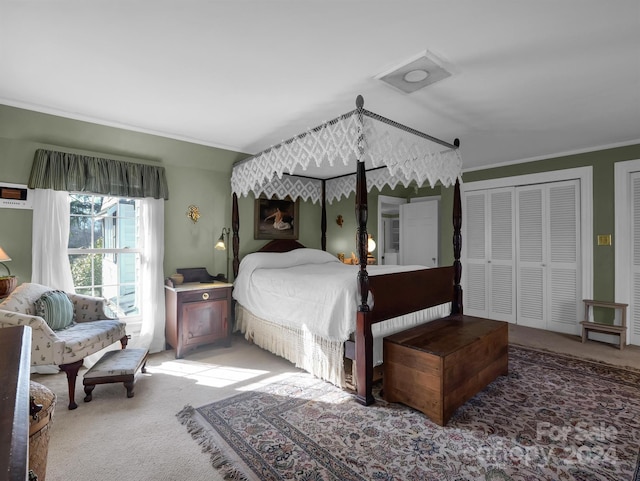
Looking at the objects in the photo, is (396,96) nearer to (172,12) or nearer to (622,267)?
(172,12)

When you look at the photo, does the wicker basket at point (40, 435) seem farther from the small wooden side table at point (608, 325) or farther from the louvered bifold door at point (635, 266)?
the louvered bifold door at point (635, 266)

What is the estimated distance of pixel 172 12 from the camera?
5.74 feet

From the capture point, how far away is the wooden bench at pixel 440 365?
2184mm

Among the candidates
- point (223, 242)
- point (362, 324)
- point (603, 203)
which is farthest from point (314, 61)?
point (603, 203)

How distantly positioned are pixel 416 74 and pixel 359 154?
67 centimetres

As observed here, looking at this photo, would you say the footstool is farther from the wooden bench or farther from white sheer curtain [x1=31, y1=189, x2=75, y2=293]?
the wooden bench

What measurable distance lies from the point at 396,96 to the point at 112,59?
2063 millimetres

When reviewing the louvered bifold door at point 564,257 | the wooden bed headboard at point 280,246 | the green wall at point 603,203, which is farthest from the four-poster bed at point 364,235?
the green wall at point 603,203

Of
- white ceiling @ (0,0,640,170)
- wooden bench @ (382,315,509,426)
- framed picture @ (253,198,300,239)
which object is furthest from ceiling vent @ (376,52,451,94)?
framed picture @ (253,198,300,239)

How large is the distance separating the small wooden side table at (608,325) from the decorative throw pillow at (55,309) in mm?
5466

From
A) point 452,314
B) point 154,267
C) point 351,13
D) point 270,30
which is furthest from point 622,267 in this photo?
point 154,267

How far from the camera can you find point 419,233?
6.07 m

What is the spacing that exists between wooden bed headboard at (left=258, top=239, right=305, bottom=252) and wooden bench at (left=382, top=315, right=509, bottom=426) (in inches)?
98.1

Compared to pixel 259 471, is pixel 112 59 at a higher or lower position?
higher
